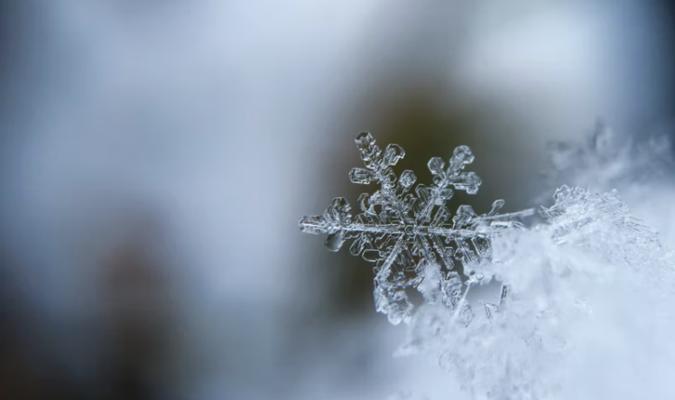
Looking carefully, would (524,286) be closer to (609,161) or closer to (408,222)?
(408,222)

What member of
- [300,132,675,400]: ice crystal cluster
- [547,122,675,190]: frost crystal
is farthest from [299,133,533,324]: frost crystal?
[547,122,675,190]: frost crystal

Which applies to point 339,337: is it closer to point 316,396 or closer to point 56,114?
point 316,396

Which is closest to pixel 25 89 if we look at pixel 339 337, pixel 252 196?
pixel 252 196

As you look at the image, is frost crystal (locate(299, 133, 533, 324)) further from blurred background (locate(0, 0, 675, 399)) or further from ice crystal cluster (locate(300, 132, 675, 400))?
blurred background (locate(0, 0, 675, 399))

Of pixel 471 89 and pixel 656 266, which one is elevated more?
pixel 471 89

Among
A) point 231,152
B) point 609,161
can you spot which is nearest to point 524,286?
point 609,161

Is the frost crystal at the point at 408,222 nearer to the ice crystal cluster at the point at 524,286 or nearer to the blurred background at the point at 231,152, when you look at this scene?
the ice crystal cluster at the point at 524,286
